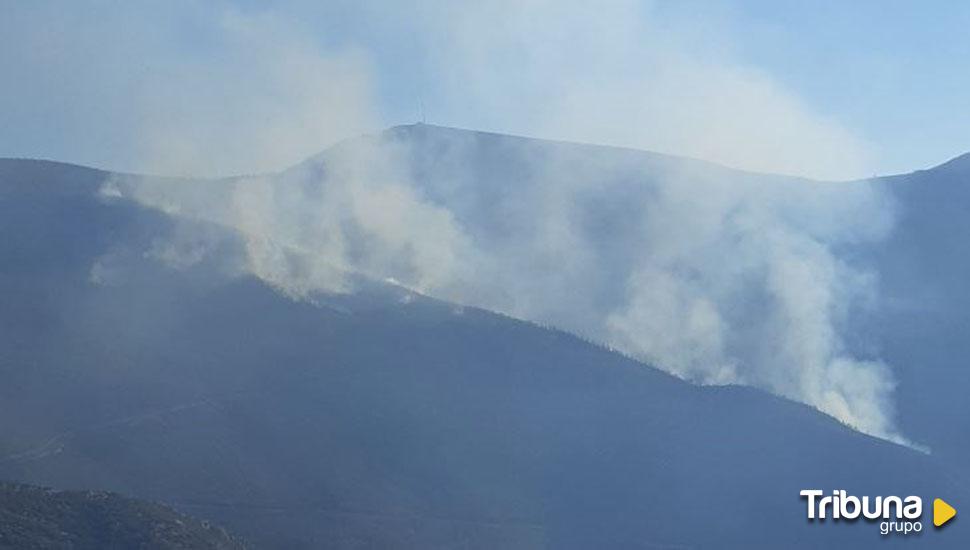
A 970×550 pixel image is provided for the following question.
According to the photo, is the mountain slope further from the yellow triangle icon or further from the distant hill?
the distant hill

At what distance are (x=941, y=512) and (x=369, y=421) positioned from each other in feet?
122

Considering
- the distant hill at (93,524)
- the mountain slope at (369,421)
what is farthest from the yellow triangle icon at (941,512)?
the distant hill at (93,524)

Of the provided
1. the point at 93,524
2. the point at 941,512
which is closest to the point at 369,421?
the point at 93,524

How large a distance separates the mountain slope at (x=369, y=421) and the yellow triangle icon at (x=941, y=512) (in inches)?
35.5

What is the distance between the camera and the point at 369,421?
324 feet

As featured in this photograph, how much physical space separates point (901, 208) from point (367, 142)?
58042 millimetres

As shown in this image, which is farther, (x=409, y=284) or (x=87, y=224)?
(x=409, y=284)

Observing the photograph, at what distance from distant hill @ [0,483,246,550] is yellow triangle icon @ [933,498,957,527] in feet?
155

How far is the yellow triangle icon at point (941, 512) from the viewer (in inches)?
3676

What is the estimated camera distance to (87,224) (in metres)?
125

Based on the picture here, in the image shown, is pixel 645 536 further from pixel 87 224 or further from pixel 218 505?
pixel 87 224

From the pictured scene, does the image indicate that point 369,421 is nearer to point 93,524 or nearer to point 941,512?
point 93,524

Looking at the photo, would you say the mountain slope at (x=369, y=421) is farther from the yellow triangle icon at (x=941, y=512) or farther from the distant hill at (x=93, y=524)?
the distant hill at (x=93, y=524)

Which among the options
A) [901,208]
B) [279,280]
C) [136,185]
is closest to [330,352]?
[279,280]
